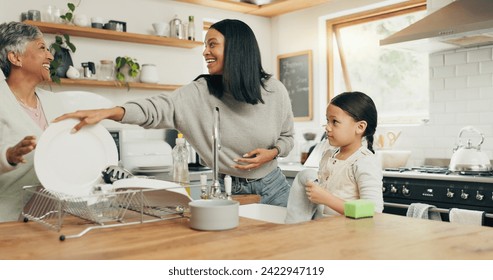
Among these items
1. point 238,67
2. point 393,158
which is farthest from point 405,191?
point 238,67

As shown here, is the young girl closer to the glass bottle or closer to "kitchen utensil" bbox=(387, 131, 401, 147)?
"kitchen utensil" bbox=(387, 131, 401, 147)

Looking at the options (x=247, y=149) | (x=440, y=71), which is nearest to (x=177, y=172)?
(x=247, y=149)

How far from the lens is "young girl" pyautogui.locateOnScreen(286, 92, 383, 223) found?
162 centimetres

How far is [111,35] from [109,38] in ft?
0.34

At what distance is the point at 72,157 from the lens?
164cm

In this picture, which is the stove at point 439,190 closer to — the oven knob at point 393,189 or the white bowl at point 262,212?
the oven knob at point 393,189

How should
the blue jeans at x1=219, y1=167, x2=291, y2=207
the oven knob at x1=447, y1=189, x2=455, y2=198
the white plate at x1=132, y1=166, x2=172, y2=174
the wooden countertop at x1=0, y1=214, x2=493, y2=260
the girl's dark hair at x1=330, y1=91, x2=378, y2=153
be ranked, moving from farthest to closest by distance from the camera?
the white plate at x1=132, y1=166, x2=172, y2=174
the oven knob at x1=447, y1=189, x2=455, y2=198
the blue jeans at x1=219, y1=167, x2=291, y2=207
the girl's dark hair at x1=330, y1=91, x2=378, y2=153
the wooden countertop at x1=0, y1=214, x2=493, y2=260

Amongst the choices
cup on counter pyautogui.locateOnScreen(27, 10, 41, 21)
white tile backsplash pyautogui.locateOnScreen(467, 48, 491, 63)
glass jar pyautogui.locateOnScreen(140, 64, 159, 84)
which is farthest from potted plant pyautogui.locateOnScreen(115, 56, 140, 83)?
white tile backsplash pyautogui.locateOnScreen(467, 48, 491, 63)

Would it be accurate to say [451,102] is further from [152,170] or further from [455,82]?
[152,170]

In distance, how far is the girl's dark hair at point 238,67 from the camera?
207cm

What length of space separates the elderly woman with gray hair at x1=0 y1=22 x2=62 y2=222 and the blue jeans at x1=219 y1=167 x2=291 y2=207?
798 millimetres

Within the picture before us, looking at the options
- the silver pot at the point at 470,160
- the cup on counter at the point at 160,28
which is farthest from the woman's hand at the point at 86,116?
the cup on counter at the point at 160,28

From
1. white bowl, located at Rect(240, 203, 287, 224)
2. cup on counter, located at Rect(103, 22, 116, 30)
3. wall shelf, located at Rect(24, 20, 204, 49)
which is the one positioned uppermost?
cup on counter, located at Rect(103, 22, 116, 30)

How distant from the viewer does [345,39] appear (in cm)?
476
